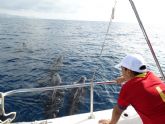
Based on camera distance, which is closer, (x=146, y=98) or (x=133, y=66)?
(x=146, y=98)

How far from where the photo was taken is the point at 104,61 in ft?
66.7

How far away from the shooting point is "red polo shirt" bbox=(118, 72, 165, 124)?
3137mm

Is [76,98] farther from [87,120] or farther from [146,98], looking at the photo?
[146,98]

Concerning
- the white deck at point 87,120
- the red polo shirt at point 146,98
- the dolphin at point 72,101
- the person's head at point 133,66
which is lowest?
the dolphin at point 72,101

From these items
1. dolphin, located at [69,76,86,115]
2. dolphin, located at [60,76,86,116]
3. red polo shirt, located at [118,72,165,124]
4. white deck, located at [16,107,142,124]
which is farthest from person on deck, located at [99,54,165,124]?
dolphin, located at [69,76,86,115]

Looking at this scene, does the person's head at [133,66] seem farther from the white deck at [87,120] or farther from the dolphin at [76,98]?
the dolphin at [76,98]

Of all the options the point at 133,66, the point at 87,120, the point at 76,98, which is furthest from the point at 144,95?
the point at 76,98

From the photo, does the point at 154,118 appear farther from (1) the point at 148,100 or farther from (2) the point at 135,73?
(2) the point at 135,73

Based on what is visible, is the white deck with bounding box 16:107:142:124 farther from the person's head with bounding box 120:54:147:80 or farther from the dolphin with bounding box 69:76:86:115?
the dolphin with bounding box 69:76:86:115

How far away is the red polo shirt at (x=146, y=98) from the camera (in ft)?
10.3

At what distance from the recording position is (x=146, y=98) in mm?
3141

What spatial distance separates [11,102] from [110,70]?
8155 millimetres

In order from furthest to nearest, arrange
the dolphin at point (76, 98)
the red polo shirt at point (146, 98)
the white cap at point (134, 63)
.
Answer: the dolphin at point (76, 98), the white cap at point (134, 63), the red polo shirt at point (146, 98)

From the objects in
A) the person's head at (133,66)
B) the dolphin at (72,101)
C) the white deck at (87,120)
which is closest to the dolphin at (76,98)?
the dolphin at (72,101)
